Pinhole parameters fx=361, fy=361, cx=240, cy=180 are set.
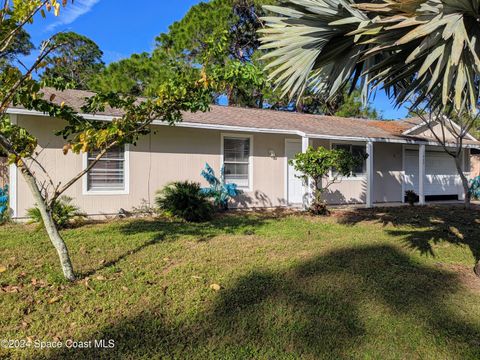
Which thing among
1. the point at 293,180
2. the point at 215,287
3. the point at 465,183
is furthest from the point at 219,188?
the point at 465,183

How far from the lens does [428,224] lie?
9.36 metres

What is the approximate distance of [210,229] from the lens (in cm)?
834

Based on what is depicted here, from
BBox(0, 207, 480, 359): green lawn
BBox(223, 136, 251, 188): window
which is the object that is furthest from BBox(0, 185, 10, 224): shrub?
BBox(223, 136, 251, 188): window

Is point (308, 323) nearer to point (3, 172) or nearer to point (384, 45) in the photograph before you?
point (384, 45)

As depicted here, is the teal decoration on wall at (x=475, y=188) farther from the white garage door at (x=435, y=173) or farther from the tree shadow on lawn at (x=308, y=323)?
the tree shadow on lawn at (x=308, y=323)

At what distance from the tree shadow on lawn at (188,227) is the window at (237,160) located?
156cm

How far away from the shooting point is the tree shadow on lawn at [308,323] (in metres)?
3.33

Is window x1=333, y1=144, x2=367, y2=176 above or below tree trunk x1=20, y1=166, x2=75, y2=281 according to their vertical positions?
above

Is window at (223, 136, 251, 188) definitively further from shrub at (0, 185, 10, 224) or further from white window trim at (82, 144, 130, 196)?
shrub at (0, 185, 10, 224)

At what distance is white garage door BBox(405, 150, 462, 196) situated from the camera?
15195 mm

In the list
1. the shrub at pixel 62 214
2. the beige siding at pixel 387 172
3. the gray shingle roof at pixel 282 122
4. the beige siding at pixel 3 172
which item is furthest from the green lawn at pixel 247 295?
the beige siding at pixel 387 172

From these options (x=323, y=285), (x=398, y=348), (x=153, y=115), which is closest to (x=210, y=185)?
(x=153, y=115)

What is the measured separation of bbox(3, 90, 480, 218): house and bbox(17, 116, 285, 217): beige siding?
3 centimetres

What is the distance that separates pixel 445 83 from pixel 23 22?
15.4 ft
